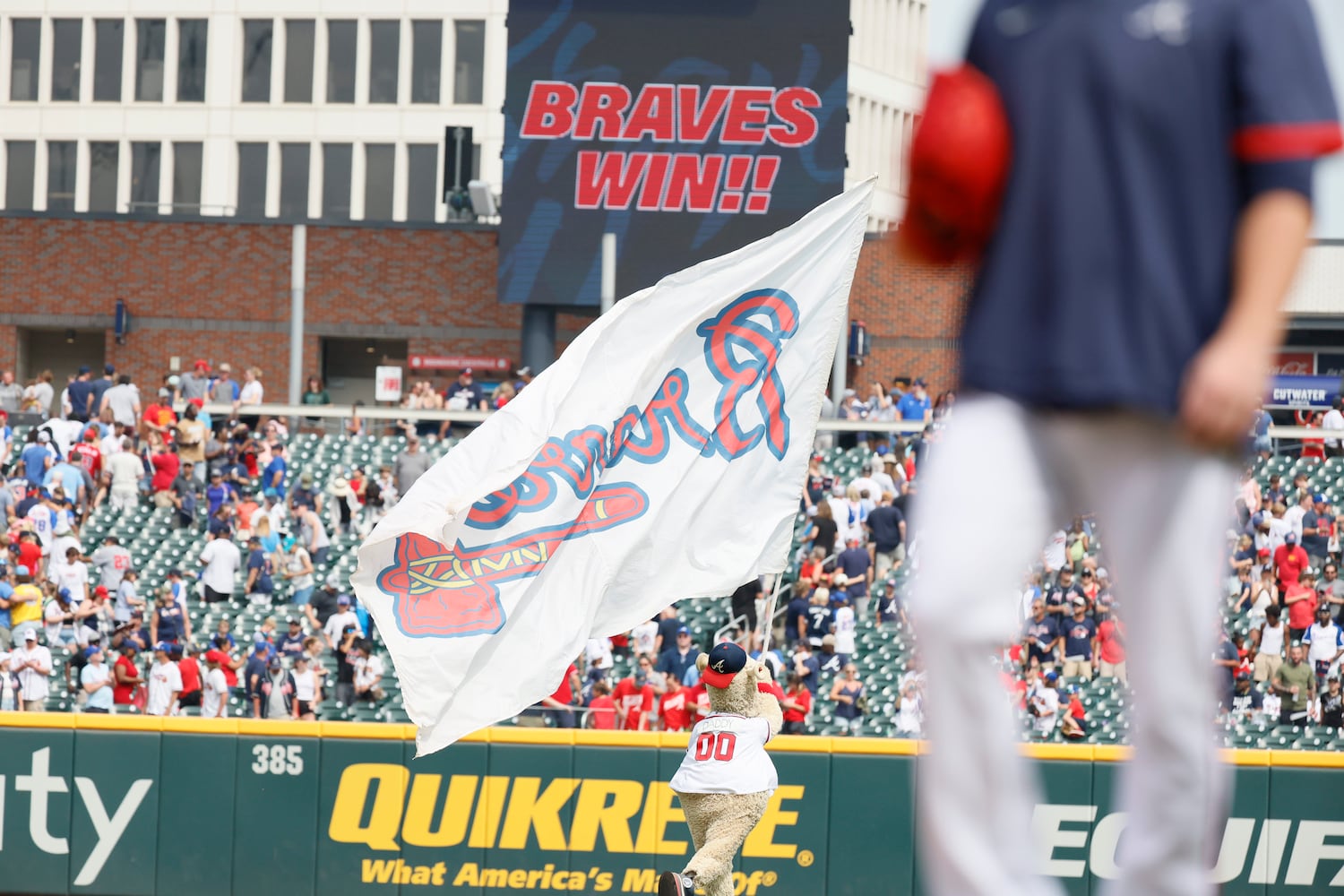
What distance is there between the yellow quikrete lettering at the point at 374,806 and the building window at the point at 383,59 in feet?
141

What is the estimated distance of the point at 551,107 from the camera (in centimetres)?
3219

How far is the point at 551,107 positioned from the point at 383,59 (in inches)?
1039

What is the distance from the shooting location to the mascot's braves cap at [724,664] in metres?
12.0

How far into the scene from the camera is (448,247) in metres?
38.3

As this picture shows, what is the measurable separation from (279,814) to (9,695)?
3.77 m

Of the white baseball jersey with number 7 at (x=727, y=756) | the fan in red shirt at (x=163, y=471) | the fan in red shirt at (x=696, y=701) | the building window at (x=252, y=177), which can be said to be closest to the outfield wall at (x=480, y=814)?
the fan in red shirt at (x=696, y=701)

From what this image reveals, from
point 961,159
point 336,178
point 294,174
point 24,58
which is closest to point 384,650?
point 961,159

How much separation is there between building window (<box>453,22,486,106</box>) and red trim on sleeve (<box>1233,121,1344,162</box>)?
54.5m

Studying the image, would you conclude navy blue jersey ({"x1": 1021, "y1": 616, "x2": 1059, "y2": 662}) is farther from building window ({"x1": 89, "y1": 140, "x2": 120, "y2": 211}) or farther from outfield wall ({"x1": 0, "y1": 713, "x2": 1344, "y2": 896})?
building window ({"x1": 89, "y1": 140, "x2": 120, "y2": 211})

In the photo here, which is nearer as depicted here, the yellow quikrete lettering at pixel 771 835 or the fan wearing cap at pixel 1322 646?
the yellow quikrete lettering at pixel 771 835

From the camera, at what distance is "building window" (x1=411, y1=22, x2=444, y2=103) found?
5584 cm

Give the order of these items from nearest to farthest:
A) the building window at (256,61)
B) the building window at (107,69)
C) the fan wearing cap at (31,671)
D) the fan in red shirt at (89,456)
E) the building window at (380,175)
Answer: the fan wearing cap at (31,671) → the fan in red shirt at (89,456) → the building window at (256,61) → the building window at (380,175) → the building window at (107,69)

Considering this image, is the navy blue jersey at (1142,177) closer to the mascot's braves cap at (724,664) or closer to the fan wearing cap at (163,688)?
the mascot's braves cap at (724,664)

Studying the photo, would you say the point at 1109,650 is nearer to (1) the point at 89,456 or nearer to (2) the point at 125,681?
(2) the point at 125,681
